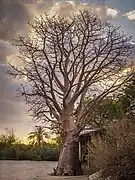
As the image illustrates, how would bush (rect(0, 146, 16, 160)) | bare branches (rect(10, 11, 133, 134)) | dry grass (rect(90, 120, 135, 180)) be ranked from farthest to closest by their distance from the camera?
1. bare branches (rect(10, 11, 133, 134))
2. bush (rect(0, 146, 16, 160))
3. dry grass (rect(90, 120, 135, 180))

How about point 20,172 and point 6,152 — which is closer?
point 6,152

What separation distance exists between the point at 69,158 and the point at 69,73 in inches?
47.8

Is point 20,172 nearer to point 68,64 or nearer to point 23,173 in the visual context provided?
point 23,173

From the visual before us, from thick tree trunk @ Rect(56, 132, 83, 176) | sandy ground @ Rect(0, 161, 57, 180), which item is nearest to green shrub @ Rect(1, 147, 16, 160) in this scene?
sandy ground @ Rect(0, 161, 57, 180)

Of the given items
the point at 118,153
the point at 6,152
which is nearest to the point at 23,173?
the point at 6,152

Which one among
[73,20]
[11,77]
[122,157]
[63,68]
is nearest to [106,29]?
[73,20]

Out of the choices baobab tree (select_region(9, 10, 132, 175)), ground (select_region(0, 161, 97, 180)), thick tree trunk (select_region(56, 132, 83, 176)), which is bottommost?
ground (select_region(0, 161, 97, 180))

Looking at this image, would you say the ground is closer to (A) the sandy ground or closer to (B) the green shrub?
(A) the sandy ground

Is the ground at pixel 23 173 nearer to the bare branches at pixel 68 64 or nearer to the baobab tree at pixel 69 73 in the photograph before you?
the baobab tree at pixel 69 73

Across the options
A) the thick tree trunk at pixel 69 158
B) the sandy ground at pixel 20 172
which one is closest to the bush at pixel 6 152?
the sandy ground at pixel 20 172

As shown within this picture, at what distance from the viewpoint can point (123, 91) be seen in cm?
583

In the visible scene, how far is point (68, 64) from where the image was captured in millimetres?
5168

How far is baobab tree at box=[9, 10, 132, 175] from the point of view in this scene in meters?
4.84

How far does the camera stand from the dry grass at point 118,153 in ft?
8.84
